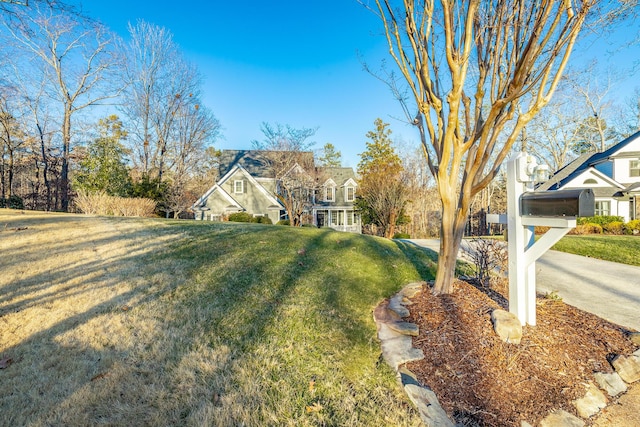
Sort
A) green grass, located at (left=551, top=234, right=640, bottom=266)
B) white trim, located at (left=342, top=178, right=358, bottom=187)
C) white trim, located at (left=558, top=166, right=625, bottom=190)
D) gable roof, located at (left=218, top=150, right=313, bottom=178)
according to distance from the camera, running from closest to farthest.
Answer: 1. green grass, located at (left=551, top=234, right=640, bottom=266)
2. white trim, located at (left=558, top=166, right=625, bottom=190)
3. gable roof, located at (left=218, top=150, right=313, bottom=178)
4. white trim, located at (left=342, top=178, right=358, bottom=187)

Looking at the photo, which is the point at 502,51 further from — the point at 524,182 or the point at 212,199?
the point at 212,199

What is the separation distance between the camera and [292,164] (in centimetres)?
1977

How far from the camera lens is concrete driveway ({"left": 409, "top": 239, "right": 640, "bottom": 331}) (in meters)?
3.77

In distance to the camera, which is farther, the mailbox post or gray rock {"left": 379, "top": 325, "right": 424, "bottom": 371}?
the mailbox post

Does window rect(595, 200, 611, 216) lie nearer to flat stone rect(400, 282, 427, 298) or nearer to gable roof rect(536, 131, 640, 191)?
gable roof rect(536, 131, 640, 191)

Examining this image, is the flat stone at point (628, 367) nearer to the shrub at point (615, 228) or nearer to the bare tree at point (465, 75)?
the bare tree at point (465, 75)

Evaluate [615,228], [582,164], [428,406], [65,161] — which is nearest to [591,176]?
[582,164]

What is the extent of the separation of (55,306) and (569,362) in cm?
A: 549

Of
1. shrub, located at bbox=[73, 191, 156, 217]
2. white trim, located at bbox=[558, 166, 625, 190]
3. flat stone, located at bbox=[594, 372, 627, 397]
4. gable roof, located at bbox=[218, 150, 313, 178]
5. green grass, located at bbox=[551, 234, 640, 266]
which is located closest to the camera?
flat stone, located at bbox=[594, 372, 627, 397]

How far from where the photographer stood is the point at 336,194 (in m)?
26.3

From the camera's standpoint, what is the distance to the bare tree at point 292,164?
19625mm

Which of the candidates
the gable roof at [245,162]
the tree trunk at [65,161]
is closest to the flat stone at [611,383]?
the tree trunk at [65,161]

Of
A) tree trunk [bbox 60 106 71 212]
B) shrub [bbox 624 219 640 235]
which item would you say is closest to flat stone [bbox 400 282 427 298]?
shrub [bbox 624 219 640 235]

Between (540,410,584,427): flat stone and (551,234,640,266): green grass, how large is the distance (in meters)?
7.92
